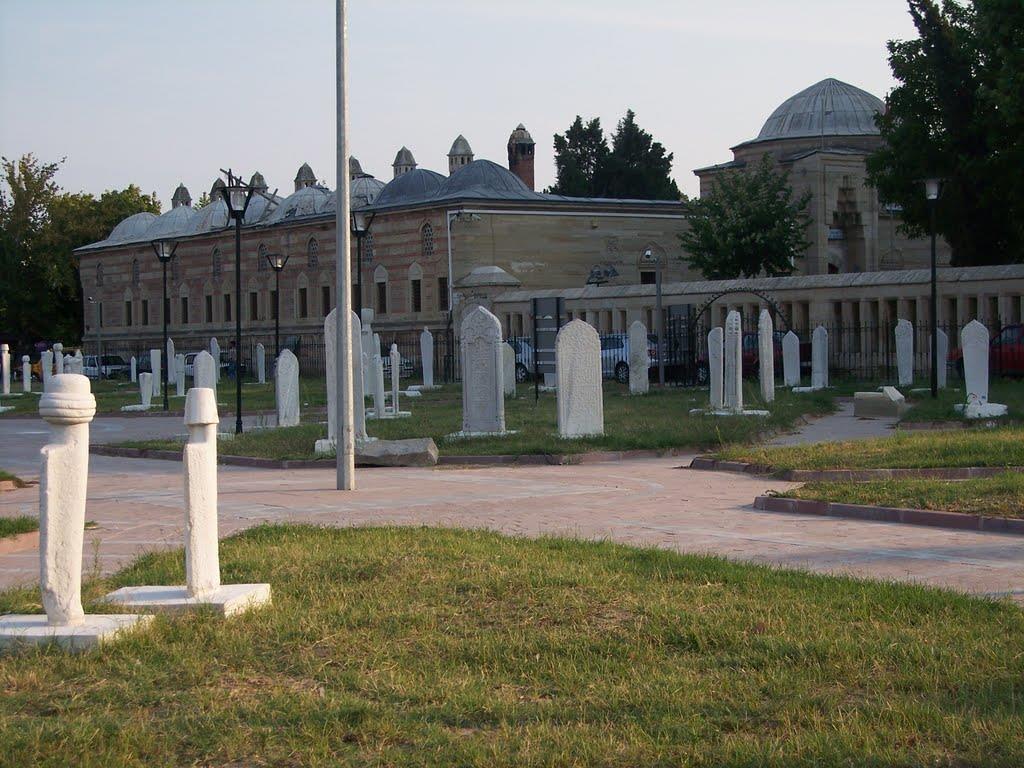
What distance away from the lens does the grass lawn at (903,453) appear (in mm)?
14578

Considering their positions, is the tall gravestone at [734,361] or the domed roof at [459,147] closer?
the tall gravestone at [734,361]

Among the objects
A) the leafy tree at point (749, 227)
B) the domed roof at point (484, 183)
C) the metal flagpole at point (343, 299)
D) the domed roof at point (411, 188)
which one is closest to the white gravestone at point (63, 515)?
the metal flagpole at point (343, 299)

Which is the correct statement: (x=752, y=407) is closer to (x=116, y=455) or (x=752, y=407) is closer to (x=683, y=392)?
(x=683, y=392)

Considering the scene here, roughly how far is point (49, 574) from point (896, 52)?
3774cm

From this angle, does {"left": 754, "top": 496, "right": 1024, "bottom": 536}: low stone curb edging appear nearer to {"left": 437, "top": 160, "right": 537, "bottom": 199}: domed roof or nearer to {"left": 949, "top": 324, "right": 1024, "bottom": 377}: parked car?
{"left": 949, "top": 324, "right": 1024, "bottom": 377}: parked car

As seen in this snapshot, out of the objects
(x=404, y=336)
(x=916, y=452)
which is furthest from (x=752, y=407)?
(x=404, y=336)

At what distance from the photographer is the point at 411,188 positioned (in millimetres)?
63531

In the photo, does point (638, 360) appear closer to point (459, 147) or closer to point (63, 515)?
point (63, 515)

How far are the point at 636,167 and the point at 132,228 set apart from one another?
31.0 meters

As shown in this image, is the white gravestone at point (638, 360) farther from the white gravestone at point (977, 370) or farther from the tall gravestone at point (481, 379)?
the tall gravestone at point (481, 379)

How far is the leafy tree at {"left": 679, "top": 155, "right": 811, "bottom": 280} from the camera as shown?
169 ft

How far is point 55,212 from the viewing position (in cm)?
8094

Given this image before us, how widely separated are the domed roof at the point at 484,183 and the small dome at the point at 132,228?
26615 mm

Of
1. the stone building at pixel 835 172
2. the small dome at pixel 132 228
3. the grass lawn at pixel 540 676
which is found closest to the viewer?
the grass lawn at pixel 540 676
